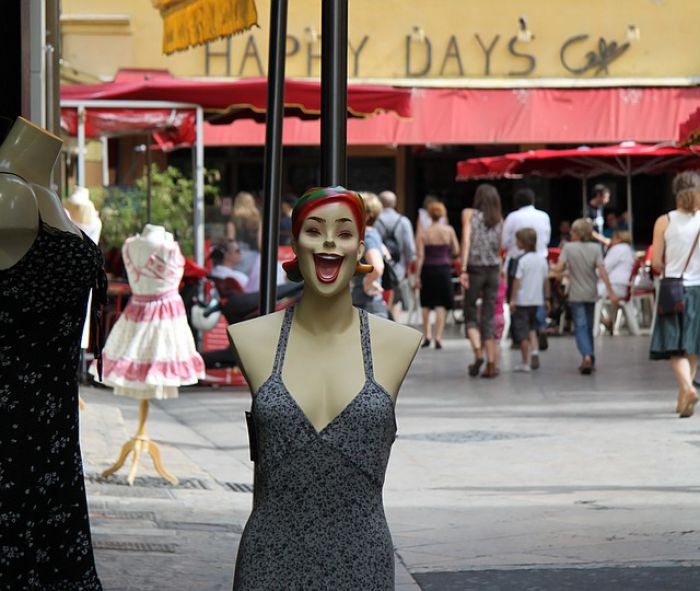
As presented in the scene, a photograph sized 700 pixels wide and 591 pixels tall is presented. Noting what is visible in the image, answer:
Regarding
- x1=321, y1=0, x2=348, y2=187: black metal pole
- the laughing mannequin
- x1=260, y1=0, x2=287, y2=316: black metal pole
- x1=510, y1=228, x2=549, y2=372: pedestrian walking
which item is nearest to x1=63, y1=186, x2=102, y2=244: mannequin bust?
x1=510, y1=228, x2=549, y2=372: pedestrian walking

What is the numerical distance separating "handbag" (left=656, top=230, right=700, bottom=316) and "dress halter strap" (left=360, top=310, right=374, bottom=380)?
8054 mm

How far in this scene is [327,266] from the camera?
4.08 metres

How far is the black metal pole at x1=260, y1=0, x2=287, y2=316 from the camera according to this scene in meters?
5.25

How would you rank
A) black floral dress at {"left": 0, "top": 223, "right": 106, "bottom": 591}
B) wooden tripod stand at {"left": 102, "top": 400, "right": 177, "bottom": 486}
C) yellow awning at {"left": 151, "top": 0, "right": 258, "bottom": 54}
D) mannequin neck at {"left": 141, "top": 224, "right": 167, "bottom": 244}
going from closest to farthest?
black floral dress at {"left": 0, "top": 223, "right": 106, "bottom": 591}
yellow awning at {"left": 151, "top": 0, "right": 258, "bottom": 54}
wooden tripod stand at {"left": 102, "top": 400, "right": 177, "bottom": 486}
mannequin neck at {"left": 141, "top": 224, "right": 167, "bottom": 244}

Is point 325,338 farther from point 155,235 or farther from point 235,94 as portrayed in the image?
point 235,94

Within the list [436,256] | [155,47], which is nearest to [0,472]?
[436,256]

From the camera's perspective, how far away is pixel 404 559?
726 centimetres

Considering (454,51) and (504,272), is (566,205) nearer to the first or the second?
(454,51)

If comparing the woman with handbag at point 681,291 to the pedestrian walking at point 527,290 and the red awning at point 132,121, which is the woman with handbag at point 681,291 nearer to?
the pedestrian walking at point 527,290

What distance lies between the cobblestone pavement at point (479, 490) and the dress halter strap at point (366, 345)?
8.97 ft

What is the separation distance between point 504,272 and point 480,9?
9.77m

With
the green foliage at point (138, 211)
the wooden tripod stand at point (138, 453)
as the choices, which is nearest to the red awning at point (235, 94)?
the green foliage at point (138, 211)

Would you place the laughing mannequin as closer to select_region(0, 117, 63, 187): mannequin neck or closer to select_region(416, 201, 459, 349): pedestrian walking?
select_region(0, 117, 63, 187): mannequin neck

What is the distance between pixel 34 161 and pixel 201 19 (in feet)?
17.1
